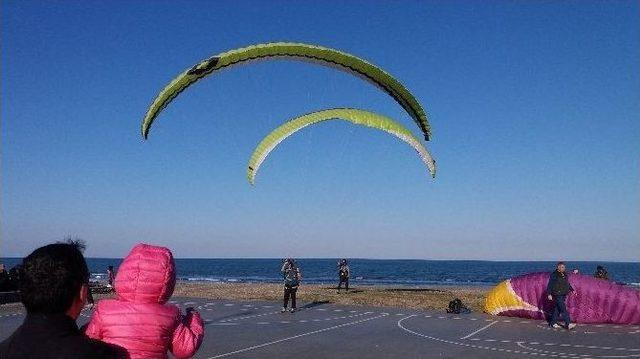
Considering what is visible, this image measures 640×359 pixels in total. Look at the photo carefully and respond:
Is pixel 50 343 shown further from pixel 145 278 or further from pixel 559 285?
pixel 559 285

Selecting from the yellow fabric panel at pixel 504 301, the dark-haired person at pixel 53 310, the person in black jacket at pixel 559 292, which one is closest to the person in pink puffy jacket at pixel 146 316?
the dark-haired person at pixel 53 310

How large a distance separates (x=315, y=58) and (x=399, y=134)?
303 centimetres

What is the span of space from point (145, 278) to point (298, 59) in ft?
25.3

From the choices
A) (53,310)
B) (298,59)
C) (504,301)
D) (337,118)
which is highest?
(298,59)

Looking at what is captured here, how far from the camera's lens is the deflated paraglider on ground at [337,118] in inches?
506

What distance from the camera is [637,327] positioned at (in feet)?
54.2

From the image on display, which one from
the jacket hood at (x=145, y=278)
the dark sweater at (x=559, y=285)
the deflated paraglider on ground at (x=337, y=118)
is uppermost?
the deflated paraglider on ground at (x=337, y=118)

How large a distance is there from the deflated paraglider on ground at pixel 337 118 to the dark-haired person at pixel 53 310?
998 centimetres

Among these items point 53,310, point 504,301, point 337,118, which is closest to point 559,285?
point 504,301

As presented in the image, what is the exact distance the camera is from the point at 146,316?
4.10 metres

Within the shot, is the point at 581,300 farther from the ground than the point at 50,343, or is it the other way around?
the point at 50,343

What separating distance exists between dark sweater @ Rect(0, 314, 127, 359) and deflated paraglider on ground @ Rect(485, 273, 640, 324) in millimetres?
18165

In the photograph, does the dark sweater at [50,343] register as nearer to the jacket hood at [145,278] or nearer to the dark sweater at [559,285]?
the jacket hood at [145,278]

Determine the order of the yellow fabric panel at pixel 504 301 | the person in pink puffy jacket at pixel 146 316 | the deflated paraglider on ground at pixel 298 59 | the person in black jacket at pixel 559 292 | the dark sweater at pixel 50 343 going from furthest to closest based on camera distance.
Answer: the yellow fabric panel at pixel 504 301 → the person in black jacket at pixel 559 292 → the deflated paraglider on ground at pixel 298 59 → the person in pink puffy jacket at pixel 146 316 → the dark sweater at pixel 50 343
